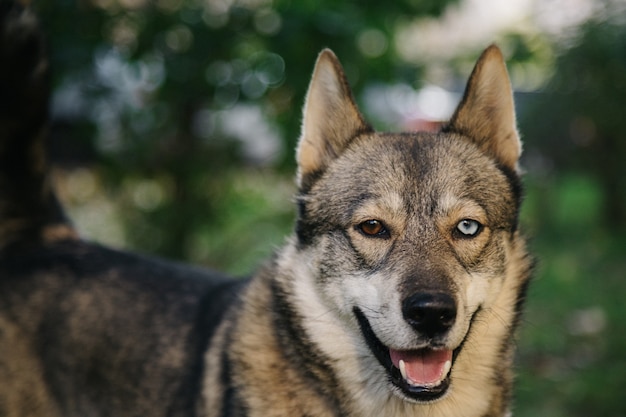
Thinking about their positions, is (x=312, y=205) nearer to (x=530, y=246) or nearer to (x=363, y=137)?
(x=363, y=137)

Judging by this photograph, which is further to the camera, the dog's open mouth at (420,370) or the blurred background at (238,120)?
the blurred background at (238,120)

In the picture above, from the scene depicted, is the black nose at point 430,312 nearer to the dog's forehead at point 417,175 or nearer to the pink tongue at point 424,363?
the pink tongue at point 424,363

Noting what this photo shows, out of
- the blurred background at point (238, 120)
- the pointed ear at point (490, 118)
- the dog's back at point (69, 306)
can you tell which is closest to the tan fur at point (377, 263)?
the pointed ear at point (490, 118)

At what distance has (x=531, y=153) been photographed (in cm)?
1081

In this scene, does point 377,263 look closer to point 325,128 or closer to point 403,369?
point 403,369

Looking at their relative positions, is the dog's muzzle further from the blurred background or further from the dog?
the blurred background

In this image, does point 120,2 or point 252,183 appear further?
point 252,183

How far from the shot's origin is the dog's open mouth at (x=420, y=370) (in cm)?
271

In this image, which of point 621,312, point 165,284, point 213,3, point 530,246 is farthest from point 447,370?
point 621,312

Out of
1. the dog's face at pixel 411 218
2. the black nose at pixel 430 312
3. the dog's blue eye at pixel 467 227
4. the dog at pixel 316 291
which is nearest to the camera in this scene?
the black nose at pixel 430 312

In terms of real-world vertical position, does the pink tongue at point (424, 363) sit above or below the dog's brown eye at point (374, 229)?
below

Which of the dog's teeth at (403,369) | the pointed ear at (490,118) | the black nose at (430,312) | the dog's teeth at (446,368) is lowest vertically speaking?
the dog's teeth at (403,369)

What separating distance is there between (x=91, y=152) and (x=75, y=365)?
268cm

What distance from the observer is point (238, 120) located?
21.0ft
